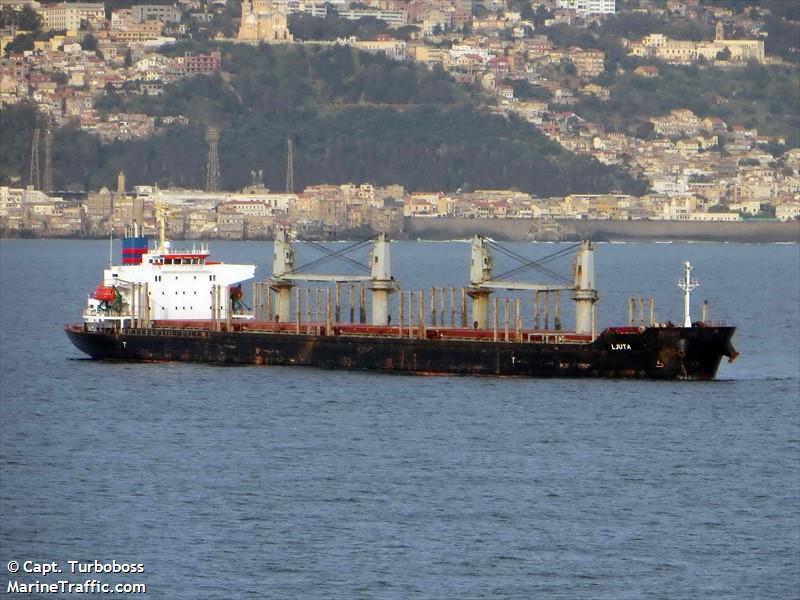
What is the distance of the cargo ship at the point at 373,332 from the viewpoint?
2785 inches

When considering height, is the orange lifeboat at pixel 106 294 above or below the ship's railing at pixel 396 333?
above

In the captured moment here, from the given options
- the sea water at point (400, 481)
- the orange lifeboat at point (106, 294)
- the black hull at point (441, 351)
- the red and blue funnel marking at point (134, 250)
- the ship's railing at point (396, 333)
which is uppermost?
the red and blue funnel marking at point (134, 250)

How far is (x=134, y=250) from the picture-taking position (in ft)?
268

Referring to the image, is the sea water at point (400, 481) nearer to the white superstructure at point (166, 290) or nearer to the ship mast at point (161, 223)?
the white superstructure at point (166, 290)

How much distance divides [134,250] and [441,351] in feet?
43.7

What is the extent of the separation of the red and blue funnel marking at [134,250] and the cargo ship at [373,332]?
0.16ft

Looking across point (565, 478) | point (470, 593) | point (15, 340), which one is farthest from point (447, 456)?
point (15, 340)

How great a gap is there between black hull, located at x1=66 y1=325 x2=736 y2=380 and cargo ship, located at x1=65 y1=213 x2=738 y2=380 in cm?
3

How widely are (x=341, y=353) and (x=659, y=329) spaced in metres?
11.1

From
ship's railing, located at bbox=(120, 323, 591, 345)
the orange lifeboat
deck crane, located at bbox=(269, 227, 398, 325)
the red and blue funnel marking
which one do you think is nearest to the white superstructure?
the orange lifeboat

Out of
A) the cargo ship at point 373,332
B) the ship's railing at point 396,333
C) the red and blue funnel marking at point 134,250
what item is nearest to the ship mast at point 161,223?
the cargo ship at point 373,332

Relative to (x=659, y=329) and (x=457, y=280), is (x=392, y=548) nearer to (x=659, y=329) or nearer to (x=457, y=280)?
(x=659, y=329)

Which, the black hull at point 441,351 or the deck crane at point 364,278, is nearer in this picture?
the black hull at point 441,351

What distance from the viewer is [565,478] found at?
54312 millimetres
